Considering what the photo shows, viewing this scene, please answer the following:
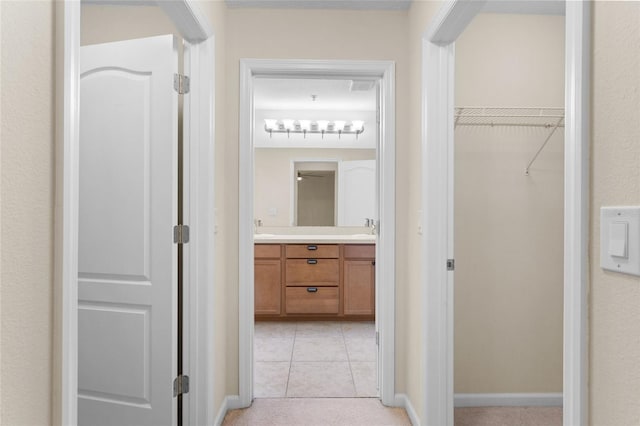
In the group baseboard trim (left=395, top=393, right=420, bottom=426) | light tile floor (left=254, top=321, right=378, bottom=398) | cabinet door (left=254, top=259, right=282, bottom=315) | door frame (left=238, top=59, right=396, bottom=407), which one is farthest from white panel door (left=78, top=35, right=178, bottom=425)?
cabinet door (left=254, top=259, right=282, bottom=315)

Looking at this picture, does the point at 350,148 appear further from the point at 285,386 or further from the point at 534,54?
→ the point at 285,386

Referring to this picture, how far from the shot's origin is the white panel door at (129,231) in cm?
193

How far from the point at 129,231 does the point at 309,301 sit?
2533mm

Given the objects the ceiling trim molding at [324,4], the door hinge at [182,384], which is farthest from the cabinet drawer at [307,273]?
the ceiling trim molding at [324,4]

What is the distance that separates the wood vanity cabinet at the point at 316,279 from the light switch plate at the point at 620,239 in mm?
3446

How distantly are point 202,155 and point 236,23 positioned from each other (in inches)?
38.3

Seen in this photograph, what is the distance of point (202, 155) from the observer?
2.04 m

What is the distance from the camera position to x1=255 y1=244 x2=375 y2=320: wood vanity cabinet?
167 inches

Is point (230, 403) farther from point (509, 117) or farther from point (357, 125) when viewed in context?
point (357, 125)

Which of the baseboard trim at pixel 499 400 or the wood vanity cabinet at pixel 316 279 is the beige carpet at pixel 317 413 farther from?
the wood vanity cabinet at pixel 316 279

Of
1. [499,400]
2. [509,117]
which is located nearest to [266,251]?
[499,400]

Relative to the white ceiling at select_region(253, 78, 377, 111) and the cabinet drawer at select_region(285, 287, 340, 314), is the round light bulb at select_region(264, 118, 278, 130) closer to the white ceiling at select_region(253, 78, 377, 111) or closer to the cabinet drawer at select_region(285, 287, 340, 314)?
the white ceiling at select_region(253, 78, 377, 111)

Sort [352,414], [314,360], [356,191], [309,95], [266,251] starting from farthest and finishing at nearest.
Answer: [356,191]
[266,251]
[309,95]
[314,360]
[352,414]

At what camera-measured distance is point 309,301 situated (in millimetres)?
4242
